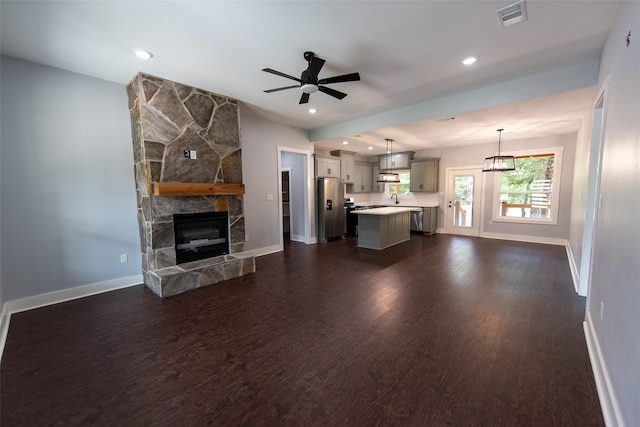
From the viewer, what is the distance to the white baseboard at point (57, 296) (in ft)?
8.71

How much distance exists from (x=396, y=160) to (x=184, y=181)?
21.8 ft

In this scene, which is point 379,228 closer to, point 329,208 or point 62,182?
point 329,208

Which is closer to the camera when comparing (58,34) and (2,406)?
(2,406)

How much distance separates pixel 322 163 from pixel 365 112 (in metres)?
2.17

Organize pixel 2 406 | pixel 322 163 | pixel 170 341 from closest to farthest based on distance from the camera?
pixel 2 406 → pixel 170 341 → pixel 322 163

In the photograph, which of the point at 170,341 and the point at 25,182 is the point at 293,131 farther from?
the point at 170,341

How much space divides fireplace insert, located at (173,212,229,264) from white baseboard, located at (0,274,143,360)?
0.78m

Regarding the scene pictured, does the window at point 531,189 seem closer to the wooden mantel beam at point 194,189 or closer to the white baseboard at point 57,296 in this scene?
the wooden mantel beam at point 194,189

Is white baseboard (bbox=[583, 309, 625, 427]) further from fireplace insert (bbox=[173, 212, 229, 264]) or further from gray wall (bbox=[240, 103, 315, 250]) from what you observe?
gray wall (bbox=[240, 103, 315, 250])

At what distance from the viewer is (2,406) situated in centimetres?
164

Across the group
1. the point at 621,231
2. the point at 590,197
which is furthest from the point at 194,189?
the point at 590,197

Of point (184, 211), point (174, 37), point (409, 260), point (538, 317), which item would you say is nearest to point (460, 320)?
point (538, 317)

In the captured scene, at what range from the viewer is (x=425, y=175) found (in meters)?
7.92

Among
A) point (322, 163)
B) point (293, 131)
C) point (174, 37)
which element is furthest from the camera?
point (322, 163)
